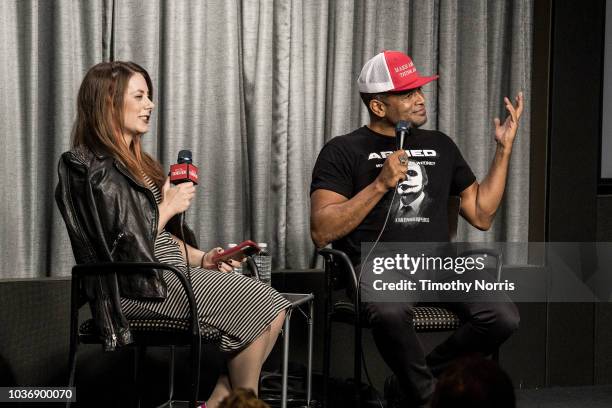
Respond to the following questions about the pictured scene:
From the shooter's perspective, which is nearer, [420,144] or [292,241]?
[420,144]

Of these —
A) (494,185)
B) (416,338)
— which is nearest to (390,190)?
(494,185)

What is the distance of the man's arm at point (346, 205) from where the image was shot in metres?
3.03

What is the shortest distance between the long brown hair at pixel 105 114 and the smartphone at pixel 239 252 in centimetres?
38

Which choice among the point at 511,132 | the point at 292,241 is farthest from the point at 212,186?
the point at 511,132

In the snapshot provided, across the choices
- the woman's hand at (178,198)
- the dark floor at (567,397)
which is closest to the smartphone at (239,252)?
the woman's hand at (178,198)

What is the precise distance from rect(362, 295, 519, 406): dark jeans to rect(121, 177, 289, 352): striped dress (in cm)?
35

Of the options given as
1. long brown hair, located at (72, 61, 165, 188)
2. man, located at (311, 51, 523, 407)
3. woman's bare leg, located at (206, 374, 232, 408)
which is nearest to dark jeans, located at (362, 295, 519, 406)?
man, located at (311, 51, 523, 407)

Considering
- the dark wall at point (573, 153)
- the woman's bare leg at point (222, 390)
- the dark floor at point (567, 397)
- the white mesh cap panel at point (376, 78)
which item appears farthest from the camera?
the dark wall at point (573, 153)

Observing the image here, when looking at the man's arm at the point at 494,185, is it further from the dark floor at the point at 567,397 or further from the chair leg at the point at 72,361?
the chair leg at the point at 72,361

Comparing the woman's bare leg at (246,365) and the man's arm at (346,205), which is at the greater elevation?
the man's arm at (346,205)

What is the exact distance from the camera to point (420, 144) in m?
3.36

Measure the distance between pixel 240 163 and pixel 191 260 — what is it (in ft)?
2.51

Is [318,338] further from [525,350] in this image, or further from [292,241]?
[525,350]

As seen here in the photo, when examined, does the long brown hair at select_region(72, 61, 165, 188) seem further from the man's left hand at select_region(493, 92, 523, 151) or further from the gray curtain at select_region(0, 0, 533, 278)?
the man's left hand at select_region(493, 92, 523, 151)
